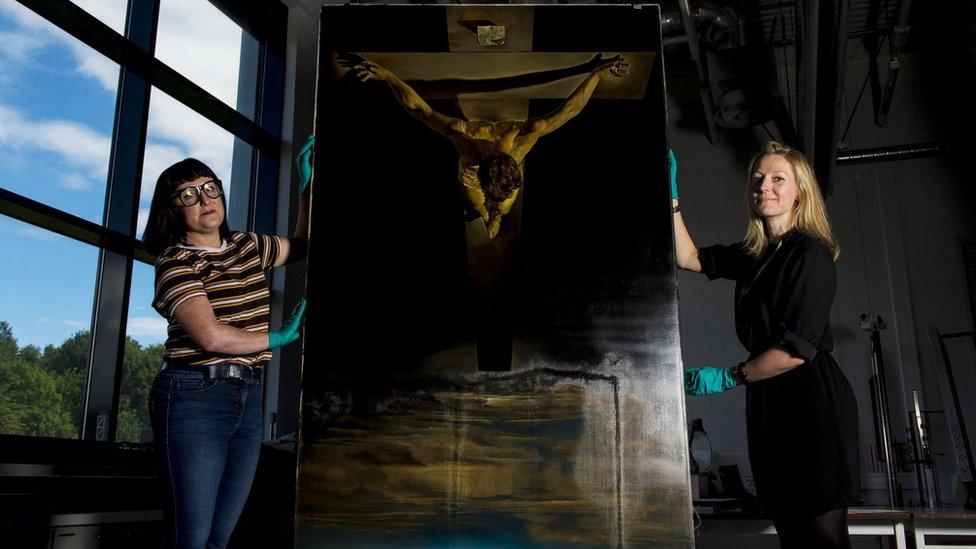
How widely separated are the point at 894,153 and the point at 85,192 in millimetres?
5805

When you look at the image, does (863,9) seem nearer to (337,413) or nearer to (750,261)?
(750,261)

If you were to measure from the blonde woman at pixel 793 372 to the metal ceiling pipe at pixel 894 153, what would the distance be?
5.10 meters

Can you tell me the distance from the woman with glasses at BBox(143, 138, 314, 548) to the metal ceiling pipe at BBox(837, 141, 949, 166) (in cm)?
572

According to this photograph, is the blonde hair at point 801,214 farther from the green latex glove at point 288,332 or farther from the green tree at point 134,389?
the green tree at point 134,389

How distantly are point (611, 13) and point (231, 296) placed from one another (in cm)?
110

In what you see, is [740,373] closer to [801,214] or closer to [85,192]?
[801,214]

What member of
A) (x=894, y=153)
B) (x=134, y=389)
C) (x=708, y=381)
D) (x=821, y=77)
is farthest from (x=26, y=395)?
(x=894, y=153)

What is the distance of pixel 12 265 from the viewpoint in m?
3.53

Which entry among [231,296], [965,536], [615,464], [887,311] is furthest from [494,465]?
[887,311]

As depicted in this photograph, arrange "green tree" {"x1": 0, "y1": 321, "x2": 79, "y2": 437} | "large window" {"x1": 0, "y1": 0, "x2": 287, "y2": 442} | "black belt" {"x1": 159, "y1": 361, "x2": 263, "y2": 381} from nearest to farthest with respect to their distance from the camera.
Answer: "black belt" {"x1": 159, "y1": 361, "x2": 263, "y2": 381} → "green tree" {"x1": 0, "y1": 321, "x2": 79, "y2": 437} → "large window" {"x1": 0, "y1": 0, "x2": 287, "y2": 442}

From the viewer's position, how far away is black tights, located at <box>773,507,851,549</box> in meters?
1.57

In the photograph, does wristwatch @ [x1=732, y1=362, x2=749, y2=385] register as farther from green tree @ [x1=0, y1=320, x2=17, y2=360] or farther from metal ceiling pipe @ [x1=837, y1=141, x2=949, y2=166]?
metal ceiling pipe @ [x1=837, y1=141, x2=949, y2=166]

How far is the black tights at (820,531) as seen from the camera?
5.15 ft

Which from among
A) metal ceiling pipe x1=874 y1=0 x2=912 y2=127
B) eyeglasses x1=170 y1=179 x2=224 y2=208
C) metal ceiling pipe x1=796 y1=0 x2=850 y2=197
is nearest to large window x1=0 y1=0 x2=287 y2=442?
eyeglasses x1=170 y1=179 x2=224 y2=208
